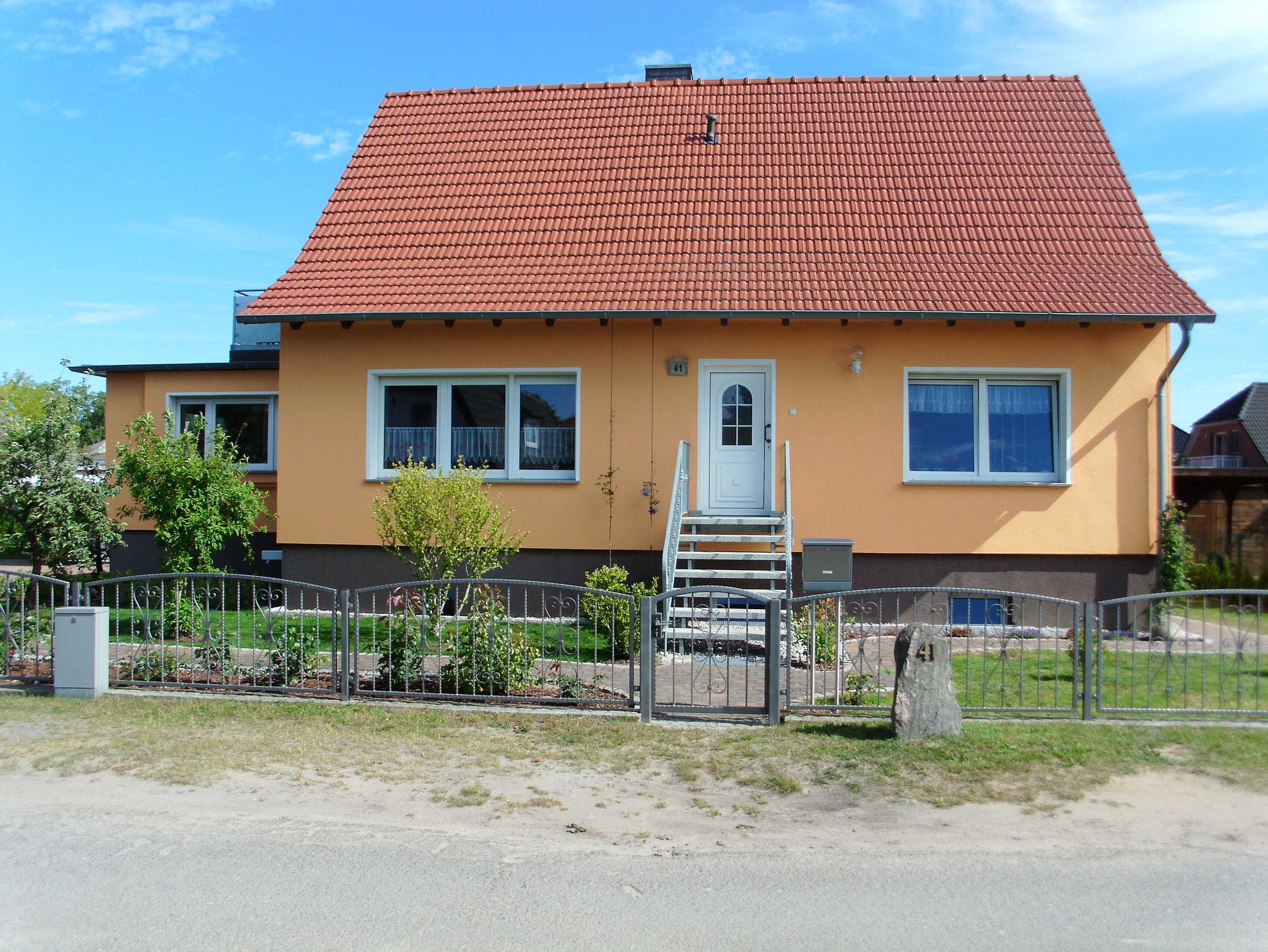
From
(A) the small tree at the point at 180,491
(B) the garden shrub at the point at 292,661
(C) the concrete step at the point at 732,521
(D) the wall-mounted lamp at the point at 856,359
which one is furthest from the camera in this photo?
(D) the wall-mounted lamp at the point at 856,359

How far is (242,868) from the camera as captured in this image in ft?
16.2

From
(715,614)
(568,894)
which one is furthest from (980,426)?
(568,894)

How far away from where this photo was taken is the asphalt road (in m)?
4.24

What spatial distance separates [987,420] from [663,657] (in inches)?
223

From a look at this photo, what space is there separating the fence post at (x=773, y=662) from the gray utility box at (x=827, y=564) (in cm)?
471

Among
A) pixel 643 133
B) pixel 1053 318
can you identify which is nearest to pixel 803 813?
pixel 1053 318

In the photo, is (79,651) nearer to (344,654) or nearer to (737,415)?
(344,654)

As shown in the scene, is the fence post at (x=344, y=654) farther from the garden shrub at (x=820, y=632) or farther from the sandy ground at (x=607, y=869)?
the garden shrub at (x=820, y=632)

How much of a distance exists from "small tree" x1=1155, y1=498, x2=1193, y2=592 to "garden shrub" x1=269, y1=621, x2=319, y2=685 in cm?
993

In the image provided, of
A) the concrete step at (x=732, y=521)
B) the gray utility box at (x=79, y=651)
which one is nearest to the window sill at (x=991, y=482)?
the concrete step at (x=732, y=521)

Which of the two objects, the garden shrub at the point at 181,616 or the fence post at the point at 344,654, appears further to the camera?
the garden shrub at the point at 181,616

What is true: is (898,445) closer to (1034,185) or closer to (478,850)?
(1034,185)

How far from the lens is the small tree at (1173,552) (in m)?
11.9

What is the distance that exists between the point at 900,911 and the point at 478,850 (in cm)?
219
